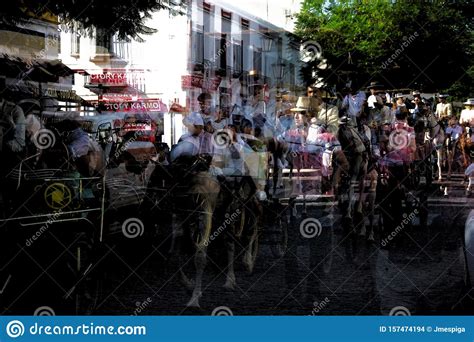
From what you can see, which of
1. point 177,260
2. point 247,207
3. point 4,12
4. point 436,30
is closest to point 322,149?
point 247,207

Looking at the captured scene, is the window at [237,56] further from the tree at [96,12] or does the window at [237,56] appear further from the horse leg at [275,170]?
the horse leg at [275,170]

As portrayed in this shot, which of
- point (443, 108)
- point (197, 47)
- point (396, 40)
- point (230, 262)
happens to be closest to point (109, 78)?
point (197, 47)

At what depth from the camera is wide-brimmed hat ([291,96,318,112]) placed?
699 cm

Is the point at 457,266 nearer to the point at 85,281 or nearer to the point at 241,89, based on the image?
the point at 241,89

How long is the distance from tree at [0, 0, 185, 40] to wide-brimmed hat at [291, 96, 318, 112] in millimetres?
1063

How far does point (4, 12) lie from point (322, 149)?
2961 millimetres

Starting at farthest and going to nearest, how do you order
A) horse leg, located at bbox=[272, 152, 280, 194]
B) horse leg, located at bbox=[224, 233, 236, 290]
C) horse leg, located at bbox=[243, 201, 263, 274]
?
horse leg, located at bbox=[272, 152, 280, 194] < horse leg, located at bbox=[243, 201, 263, 274] < horse leg, located at bbox=[224, 233, 236, 290]

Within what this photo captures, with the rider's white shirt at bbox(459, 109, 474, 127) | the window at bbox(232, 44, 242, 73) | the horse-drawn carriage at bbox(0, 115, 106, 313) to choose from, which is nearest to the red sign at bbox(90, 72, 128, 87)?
the horse-drawn carriage at bbox(0, 115, 106, 313)

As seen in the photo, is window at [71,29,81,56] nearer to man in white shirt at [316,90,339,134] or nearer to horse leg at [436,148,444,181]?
man in white shirt at [316,90,339,134]

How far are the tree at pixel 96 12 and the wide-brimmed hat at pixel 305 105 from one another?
106 cm

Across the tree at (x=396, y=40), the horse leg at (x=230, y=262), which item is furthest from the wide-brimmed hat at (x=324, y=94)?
the horse leg at (x=230, y=262)

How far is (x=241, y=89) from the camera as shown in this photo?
682 cm

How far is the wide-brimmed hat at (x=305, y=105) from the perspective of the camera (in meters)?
6.99

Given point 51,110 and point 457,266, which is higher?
point 51,110
